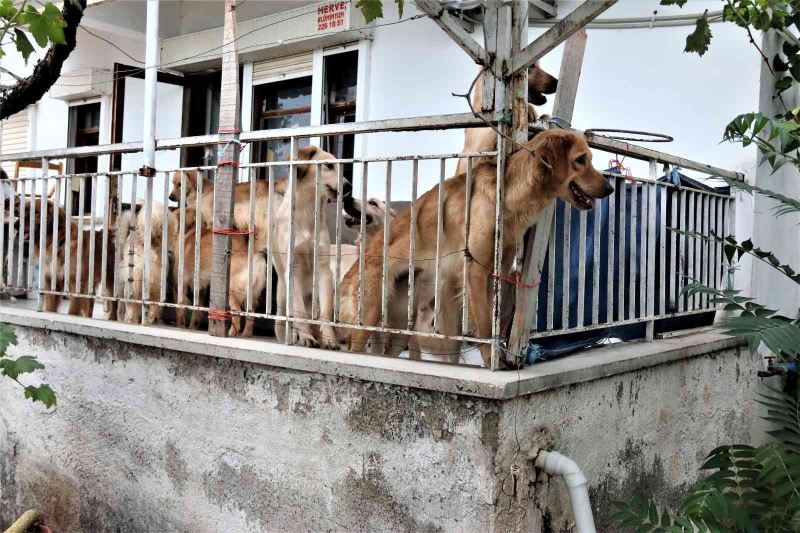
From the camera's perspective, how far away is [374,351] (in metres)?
4.69

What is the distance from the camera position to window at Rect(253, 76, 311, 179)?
9.74m

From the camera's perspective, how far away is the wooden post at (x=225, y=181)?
488cm

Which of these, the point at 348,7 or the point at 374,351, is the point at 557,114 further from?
the point at 348,7

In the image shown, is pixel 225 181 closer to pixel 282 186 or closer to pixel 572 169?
pixel 282 186

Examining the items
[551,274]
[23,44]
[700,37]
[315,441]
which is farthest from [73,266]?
[700,37]

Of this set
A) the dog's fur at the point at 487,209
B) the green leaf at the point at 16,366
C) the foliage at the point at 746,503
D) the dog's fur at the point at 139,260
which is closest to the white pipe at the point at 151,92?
the dog's fur at the point at 139,260

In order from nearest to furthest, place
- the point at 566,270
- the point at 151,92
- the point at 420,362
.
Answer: the point at 420,362 → the point at 566,270 → the point at 151,92

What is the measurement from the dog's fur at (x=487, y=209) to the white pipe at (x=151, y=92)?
6.79 feet

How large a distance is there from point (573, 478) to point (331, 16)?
6.72m

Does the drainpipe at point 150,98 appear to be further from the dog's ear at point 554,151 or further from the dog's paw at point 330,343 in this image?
the dog's ear at point 554,151

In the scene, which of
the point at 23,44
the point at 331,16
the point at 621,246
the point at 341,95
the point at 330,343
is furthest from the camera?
the point at 341,95

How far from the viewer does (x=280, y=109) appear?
Result: 1004 cm

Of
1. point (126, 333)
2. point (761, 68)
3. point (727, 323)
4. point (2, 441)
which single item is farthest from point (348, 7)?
point (727, 323)

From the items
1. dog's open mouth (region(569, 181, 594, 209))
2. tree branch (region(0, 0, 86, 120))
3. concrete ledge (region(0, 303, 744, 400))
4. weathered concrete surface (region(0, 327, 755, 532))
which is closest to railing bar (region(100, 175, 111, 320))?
concrete ledge (region(0, 303, 744, 400))
